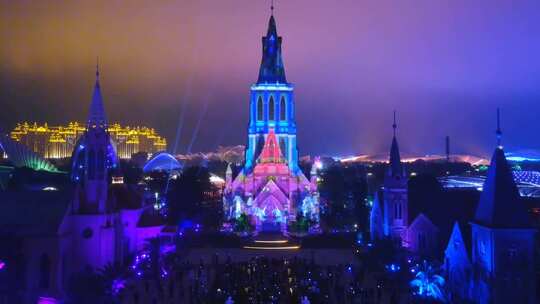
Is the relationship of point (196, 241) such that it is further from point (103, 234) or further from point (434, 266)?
point (434, 266)

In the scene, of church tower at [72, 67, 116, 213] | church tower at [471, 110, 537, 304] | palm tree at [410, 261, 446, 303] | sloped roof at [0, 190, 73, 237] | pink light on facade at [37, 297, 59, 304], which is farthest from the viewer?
church tower at [72, 67, 116, 213]

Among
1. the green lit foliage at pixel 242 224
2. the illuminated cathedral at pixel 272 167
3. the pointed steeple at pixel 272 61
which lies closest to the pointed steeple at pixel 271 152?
the illuminated cathedral at pixel 272 167

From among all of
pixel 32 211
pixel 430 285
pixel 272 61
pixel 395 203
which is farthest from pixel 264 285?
pixel 272 61

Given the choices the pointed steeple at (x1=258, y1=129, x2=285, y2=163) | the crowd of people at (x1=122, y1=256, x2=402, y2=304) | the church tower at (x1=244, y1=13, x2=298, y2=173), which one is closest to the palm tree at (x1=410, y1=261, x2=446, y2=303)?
the crowd of people at (x1=122, y1=256, x2=402, y2=304)

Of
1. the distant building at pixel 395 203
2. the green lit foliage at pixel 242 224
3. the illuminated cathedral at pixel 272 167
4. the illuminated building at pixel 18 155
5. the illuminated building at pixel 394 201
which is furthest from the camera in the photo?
the illuminated building at pixel 18 155

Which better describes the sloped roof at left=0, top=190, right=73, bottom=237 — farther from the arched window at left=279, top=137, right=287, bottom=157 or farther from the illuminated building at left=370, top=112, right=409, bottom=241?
the arched window at left=279, top=137, right=287, bottom=157

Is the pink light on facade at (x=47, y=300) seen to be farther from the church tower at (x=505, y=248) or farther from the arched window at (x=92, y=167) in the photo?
the church tower at (x=505, y=248)
